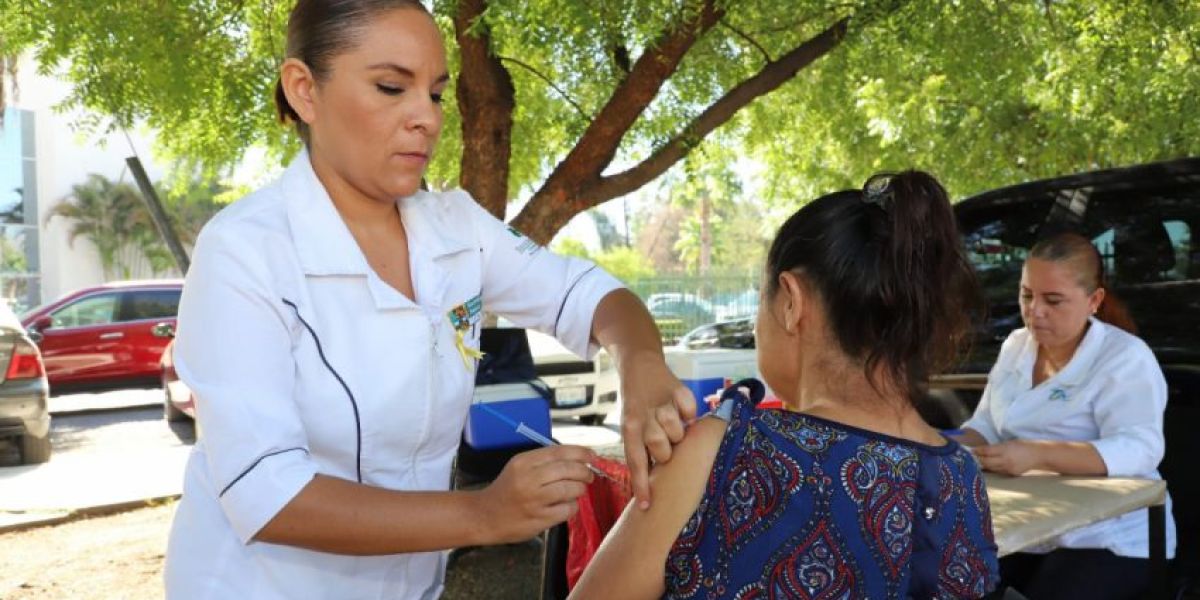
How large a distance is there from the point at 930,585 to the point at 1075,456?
1.61 meters

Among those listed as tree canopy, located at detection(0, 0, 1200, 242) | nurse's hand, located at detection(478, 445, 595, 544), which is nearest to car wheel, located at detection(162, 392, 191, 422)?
tree canopy, located at detection(0, 0, 1200, 242)

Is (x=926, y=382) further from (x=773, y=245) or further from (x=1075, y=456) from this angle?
(x=1075, y=456)

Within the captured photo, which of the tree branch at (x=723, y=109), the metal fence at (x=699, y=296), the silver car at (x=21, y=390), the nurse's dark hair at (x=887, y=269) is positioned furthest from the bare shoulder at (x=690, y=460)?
the metal fence at (x=699, y=296)

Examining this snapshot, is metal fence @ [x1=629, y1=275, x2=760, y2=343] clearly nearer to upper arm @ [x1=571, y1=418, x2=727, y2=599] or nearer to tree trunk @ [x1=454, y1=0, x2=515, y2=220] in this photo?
tree trunk @ [x1=454, y1=0, x2=515, y2=220]

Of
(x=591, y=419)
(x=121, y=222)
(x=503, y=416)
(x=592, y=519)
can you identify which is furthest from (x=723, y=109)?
(x=121, y=222)

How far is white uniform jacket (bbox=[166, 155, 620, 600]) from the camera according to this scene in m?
1.35

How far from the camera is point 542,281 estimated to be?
1.91 metres

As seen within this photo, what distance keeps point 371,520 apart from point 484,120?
14.1 feet

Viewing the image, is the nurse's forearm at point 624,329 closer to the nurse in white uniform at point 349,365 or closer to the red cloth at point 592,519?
the nurse in white uniform at point 349,365

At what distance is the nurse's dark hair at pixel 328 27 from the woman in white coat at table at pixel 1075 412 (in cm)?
224

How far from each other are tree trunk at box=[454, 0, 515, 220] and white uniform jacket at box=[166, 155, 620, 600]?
3.67 meters

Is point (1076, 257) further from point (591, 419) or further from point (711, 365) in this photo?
point (591, 419)

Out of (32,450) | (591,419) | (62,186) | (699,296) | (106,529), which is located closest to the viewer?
(106,529)

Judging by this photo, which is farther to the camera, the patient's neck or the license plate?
the license plate
